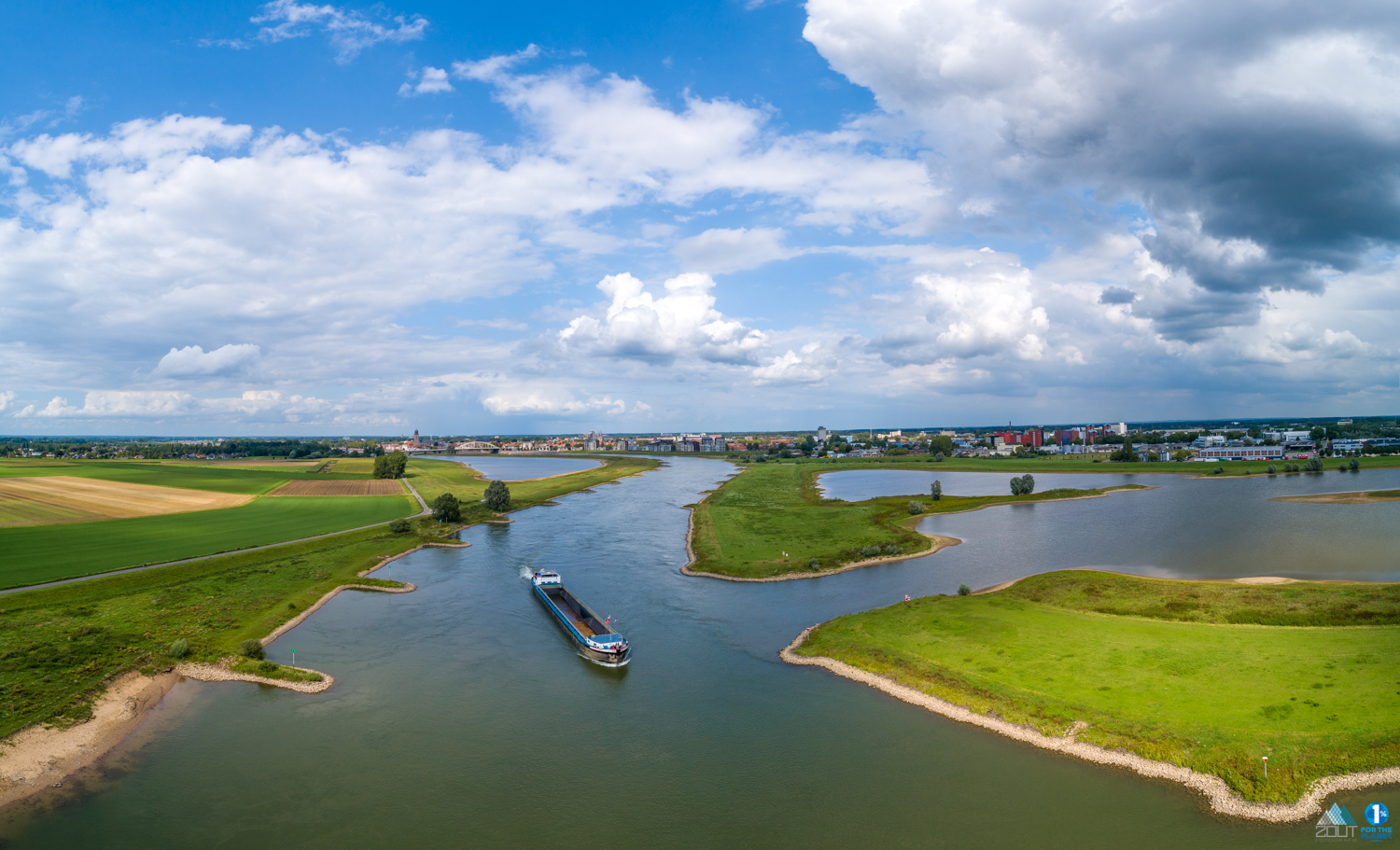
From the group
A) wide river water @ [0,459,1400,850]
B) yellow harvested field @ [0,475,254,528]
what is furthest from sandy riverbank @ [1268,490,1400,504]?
yellow harvested field @ [0,475,254,528]

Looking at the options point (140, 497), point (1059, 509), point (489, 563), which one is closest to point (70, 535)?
point (140, 497)

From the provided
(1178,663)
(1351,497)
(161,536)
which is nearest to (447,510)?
(161,536)

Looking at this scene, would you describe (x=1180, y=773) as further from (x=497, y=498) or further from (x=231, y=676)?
(x=497, y=498)

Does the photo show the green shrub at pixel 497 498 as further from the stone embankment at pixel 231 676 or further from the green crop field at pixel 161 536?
the stone embankment at pixel 231 676

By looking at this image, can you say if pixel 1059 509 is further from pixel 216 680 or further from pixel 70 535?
pixel 70 535

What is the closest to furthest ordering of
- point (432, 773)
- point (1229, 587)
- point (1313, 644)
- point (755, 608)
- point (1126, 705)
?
point (432, 773) < point (1126, 705) < point (1313, 644) < point (1229, 587) < point (755, 608)

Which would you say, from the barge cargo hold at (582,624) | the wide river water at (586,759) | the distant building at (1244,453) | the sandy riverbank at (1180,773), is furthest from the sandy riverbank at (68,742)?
the distant building at (1244,453)
